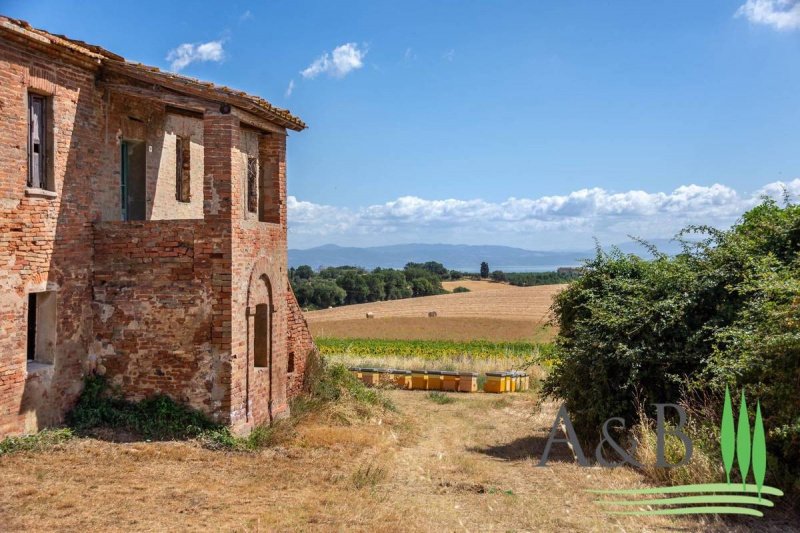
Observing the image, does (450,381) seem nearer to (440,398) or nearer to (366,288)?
(440,398)

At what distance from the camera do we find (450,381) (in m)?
24.0

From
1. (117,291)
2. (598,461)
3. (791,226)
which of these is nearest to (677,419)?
(598,461)

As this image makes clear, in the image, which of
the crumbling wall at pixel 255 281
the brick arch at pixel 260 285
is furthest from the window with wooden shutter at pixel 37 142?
the brick arch at pixel 260 285

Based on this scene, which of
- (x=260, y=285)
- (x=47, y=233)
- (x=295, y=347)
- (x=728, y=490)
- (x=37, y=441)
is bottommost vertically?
(x=728, y=490)

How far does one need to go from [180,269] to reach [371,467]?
522 centimetres

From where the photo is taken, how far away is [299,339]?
55.5 ft

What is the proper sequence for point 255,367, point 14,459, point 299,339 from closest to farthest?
point 14,459 < point 255,367 < point 299,339

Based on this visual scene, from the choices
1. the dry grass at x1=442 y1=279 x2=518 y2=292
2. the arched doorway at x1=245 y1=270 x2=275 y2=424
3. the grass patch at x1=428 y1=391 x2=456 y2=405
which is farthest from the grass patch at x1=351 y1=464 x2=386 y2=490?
the dry grass at x1=442 y1=279 x2=518 y2=292

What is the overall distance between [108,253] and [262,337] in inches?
144

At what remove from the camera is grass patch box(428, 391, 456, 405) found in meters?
21.5

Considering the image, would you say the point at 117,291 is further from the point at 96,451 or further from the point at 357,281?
the point at 357,281

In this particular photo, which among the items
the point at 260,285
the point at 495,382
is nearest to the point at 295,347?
the point at 260,285

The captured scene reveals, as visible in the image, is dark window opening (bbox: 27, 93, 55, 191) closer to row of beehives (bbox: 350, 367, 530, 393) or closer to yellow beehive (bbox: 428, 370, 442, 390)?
row of beehives (bbox: 350, 367, 530, 393)

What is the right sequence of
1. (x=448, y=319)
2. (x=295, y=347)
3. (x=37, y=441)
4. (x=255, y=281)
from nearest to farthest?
(x=37, y=441) → (x=255, y=281) → (x=295, y=347) → (x=448, y=319)
